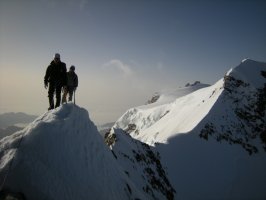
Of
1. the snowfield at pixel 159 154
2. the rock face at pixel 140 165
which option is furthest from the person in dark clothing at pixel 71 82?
the rock face at pixel 140 165

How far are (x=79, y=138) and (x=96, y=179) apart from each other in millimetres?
1904

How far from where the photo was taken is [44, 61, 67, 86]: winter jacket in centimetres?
1316

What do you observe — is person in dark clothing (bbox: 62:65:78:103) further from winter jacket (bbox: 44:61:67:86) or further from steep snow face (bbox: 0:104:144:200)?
steep snow face (bbox: 0:104:144:200)

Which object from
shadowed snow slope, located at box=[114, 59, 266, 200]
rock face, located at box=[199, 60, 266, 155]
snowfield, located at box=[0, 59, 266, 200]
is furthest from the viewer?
rock face, located at box=[199, 60, 266, 155]

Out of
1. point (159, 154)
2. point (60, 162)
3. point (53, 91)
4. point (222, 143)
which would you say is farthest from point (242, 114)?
point (60, 162)

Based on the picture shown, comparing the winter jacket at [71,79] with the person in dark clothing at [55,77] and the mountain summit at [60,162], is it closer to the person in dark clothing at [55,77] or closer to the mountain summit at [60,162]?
the person in dark clothing at [55,77]

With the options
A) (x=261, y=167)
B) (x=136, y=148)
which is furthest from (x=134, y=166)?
(x=261, y=167)

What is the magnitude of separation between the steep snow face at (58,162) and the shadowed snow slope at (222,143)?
22.2m

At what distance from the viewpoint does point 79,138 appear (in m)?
10.5

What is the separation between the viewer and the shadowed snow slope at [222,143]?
34.1m

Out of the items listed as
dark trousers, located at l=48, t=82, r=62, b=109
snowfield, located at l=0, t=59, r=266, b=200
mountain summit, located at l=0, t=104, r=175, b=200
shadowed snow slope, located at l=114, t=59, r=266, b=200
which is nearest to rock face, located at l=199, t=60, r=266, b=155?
shadowed snow slope, located at l=114, t=59, r=266, b=200

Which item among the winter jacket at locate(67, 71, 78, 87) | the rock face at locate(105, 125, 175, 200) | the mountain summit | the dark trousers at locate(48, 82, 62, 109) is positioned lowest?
the rock face at locate(105, 125, 175, 200)

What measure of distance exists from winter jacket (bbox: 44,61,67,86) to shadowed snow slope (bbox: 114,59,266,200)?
75.0 feet

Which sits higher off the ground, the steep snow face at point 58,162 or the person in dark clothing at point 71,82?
the person in dark clothing at point 71,82
